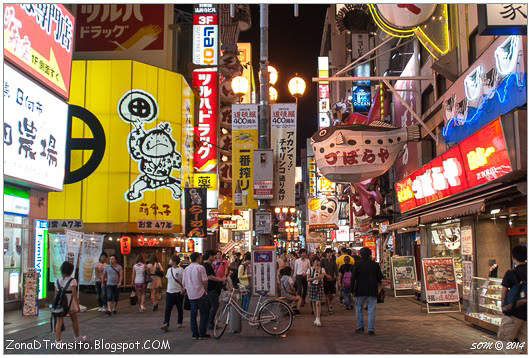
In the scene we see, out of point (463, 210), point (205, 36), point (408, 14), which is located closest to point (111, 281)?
point (463, 210)

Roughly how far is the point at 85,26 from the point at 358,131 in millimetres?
22411

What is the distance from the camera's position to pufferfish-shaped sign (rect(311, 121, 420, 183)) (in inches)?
753

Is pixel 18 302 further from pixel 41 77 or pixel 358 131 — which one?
pixel 358 131

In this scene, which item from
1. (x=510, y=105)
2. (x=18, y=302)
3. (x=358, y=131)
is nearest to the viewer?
(x=510, y=105)

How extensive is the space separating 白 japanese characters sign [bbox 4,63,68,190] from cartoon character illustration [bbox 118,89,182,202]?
1252 cm

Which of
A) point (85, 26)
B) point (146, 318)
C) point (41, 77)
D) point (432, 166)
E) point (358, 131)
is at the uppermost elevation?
point (85, 26)

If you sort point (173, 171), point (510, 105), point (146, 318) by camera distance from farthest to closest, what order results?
point (173, 171), point (146, 318), point (510, 105)

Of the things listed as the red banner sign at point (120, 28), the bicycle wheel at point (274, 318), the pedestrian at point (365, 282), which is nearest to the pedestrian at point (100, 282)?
the bicycle wheel at point (274, 318)

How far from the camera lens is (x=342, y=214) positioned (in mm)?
56281

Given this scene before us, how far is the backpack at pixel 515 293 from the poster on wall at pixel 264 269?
5878mm

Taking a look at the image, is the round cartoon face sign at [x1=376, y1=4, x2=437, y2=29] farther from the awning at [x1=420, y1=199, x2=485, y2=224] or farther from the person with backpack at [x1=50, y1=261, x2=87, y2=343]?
the person with backpack at [x1=50, y1=261, x2=87, y2=343]

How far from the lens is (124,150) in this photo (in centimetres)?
3092

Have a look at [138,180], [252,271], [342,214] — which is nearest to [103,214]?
[138,180]

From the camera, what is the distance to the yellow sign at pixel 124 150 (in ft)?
100
